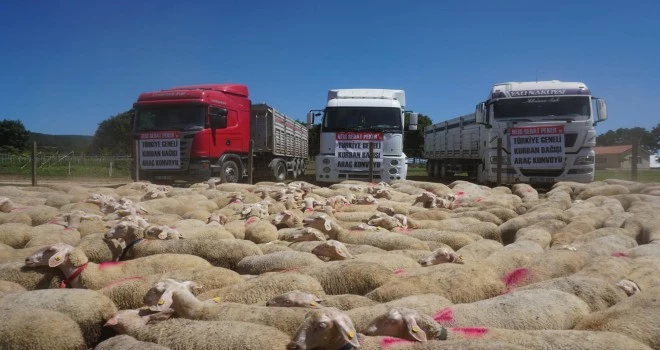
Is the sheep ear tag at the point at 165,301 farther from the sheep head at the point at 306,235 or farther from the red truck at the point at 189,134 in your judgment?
the red truck at the point at 189,134

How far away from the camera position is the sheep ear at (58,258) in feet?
17.4

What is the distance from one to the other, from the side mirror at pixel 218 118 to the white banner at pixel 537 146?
10.7 m

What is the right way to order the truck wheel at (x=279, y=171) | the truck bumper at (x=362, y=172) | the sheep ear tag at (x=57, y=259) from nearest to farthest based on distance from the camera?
1. the sheep ear tag at (x=57, y=259)
2. the truck bumper at (x=362, y=172)
3. the truck wheel at (x=279, y=171)

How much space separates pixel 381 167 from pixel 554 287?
13194 millimetres

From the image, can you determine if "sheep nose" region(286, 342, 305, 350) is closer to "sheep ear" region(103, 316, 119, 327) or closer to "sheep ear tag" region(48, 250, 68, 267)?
"sheep ear" region(103, 316, 119, 327)

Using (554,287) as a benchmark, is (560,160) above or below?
above

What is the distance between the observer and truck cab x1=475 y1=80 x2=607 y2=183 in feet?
57.5

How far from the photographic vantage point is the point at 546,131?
1755 cm

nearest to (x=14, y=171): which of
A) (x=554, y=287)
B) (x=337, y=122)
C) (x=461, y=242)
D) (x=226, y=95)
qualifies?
(x=226, y=95)

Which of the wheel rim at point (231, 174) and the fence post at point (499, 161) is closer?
the fence post at point (499, 161)

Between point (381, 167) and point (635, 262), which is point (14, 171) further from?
point (635, 262)

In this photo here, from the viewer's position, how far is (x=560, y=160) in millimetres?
17641

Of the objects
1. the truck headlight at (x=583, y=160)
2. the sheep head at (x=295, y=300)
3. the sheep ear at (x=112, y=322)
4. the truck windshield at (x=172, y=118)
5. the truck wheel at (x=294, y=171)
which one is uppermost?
the truck windshield at (x=172, y=118)

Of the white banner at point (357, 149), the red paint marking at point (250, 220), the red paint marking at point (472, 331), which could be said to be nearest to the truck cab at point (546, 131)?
the white banner at point (357, 149)
